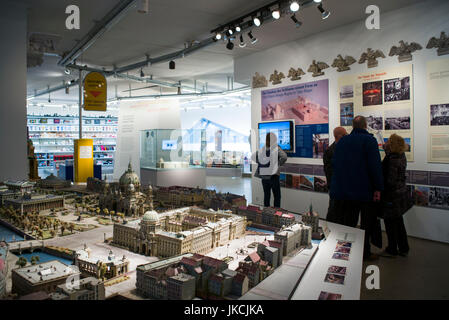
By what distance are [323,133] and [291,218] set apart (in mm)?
3751

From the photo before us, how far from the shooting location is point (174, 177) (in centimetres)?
1131

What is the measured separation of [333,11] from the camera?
6.70 meters

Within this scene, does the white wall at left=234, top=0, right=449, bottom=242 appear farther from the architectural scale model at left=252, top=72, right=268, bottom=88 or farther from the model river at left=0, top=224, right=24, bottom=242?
the model river at left=0, top=224, right=24, bottom=242

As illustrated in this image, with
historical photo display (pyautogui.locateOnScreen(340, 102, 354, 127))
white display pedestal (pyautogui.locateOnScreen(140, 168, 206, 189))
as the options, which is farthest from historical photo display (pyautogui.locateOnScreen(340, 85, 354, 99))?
white display pedestal (pyautogui.locateOnScreen(140, 168, 206, 189))

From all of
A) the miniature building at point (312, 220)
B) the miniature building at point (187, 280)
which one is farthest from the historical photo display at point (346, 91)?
the miniature building at point (187, 280)

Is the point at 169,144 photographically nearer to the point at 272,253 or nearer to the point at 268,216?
the point at 268,216

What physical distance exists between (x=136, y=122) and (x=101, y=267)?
527 inches

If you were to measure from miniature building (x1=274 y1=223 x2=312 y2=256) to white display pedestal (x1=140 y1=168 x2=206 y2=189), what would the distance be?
7.80 m

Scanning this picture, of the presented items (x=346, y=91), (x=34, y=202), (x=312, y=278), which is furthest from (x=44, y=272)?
(x=346, y=91)

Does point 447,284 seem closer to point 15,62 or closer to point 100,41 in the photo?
point 15,62

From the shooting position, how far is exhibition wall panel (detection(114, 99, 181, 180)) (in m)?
15.4

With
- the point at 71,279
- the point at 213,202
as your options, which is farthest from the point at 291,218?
the point at 71,279

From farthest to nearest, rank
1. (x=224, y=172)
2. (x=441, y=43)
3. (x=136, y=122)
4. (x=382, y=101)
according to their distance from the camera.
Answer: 1. (x=224, y=172)
2. (x=136, y=122)
3. (x=382, y=101)
4. (x=441, y=43)

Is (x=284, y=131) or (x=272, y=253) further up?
(x=284, y=131)
